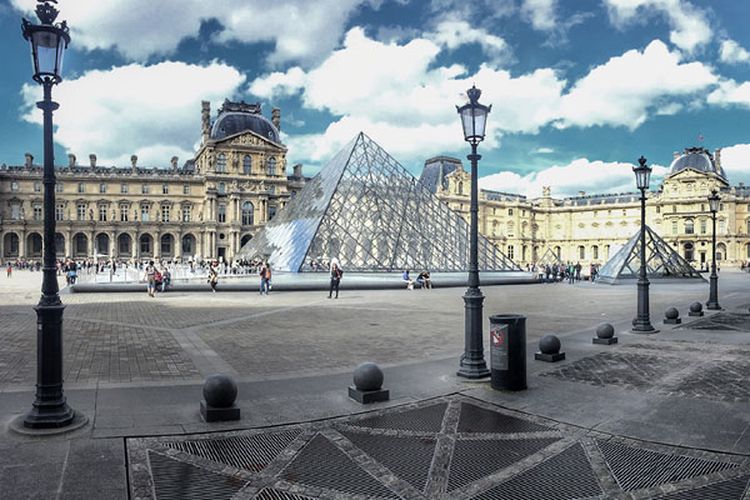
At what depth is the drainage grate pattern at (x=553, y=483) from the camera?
12.1ft

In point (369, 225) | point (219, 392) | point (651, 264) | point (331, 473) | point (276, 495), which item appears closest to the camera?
point (276, 495)

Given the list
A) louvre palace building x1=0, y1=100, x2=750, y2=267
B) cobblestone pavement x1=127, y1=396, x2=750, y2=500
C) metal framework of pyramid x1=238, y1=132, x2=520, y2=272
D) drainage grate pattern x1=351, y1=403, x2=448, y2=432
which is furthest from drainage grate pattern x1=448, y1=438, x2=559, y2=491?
louvre palace building x1=0, y1=100, x2=750, y2=267

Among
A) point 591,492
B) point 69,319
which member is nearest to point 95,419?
point 591,492

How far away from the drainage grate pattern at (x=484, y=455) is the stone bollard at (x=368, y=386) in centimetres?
138

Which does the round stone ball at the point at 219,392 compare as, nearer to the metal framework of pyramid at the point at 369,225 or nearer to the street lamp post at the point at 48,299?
the street lamp post at the point at 48,299

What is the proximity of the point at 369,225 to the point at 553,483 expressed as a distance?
28507mm

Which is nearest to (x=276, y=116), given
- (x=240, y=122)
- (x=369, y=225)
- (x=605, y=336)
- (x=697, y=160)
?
(x=240, y=122)

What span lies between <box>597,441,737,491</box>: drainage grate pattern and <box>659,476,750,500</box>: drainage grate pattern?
0.17m

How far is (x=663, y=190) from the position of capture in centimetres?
8731

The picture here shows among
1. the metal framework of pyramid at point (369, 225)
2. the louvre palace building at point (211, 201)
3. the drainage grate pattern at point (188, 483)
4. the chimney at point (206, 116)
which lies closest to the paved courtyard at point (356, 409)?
Answer: the drainage grate pattern at point (188, 483)

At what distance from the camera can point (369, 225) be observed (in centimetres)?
3216

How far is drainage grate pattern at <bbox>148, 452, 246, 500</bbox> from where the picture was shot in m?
3.60

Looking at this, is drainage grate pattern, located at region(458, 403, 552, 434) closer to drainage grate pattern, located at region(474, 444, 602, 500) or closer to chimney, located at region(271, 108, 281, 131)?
drainage grate pattern, located at region(474, 444, 602, 500)

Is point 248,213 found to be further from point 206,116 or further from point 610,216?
point 610,216
